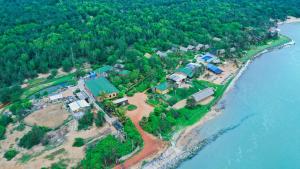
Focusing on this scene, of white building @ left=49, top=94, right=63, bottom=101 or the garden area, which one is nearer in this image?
the garden area

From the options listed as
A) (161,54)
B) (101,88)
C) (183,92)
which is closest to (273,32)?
(161,54)

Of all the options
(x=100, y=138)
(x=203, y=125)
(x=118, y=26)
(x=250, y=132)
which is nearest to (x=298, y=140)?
(x=250, y=132)

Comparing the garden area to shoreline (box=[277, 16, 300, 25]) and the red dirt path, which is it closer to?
the red dirt path

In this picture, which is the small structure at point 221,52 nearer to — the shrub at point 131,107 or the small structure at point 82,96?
the shrub at point 131,107

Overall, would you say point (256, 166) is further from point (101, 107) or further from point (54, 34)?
point (54, 34)

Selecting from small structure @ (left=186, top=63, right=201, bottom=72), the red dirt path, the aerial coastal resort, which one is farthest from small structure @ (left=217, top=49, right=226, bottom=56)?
the red dirt path

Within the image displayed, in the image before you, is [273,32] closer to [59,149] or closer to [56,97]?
[56,97]
